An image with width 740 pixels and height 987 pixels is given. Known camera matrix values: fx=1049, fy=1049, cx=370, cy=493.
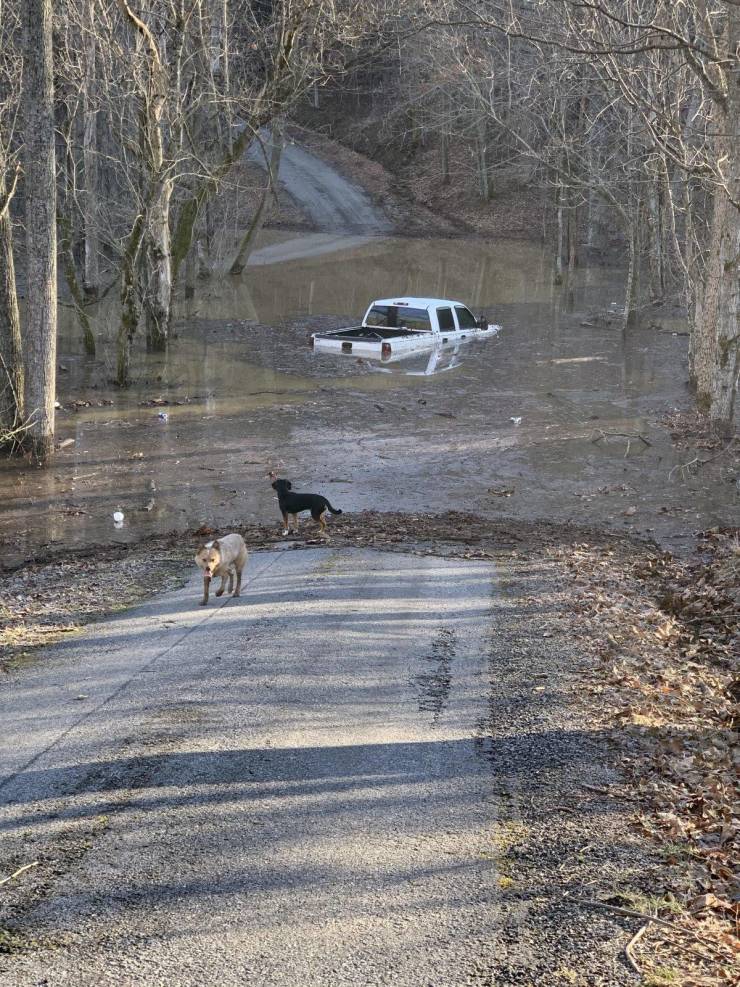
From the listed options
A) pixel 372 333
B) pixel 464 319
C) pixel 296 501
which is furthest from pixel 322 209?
pixel 296 501

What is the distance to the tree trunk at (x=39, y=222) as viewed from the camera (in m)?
17.2

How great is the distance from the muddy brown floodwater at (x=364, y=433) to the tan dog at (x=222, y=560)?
441 cm

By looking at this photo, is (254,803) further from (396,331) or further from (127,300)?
(396,331)

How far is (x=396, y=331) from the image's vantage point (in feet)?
92.8

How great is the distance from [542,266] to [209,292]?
19.1m

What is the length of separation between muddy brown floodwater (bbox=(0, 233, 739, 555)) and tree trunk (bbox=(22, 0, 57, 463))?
1143 mm

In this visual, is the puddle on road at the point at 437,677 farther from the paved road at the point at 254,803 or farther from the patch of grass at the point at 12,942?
the patch of grass at the point at 12,942

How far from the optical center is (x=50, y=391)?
730 inches

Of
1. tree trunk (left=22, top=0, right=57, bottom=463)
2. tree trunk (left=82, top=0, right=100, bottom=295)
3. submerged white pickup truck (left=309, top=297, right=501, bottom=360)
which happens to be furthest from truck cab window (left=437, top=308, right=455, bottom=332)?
tree trunk (left=22, top=0, right=57, bottom=463)

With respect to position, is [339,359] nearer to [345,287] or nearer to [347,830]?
[345,287]

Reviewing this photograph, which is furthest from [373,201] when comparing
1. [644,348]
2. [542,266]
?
[644,348]

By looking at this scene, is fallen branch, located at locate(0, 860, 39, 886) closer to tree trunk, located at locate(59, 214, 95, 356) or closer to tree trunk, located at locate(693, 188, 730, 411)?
tree trunk, located at locate(693, 188, 730, 411)

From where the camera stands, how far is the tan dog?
987 centimetres

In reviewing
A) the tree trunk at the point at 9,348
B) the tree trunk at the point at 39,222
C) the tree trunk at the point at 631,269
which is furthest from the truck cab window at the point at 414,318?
the tree trunk at the point at 9,348
